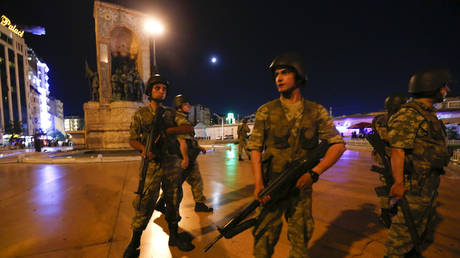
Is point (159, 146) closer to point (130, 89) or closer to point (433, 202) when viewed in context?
point (433, 202)

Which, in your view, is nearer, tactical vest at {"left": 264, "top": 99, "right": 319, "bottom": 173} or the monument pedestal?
tactical vest at {"left": 264, "top": 99, "right": 319, "bottom": 173}

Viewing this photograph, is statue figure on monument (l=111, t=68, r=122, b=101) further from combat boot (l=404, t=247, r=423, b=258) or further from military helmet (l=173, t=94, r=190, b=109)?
combat boot (l=404, t=247, r=423, b=258)

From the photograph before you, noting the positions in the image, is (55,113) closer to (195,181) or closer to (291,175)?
(195,181)

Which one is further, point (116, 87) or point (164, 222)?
point (116, 87)

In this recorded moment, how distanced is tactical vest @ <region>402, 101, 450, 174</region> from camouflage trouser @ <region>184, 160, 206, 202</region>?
304cm

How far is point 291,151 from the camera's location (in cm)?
163

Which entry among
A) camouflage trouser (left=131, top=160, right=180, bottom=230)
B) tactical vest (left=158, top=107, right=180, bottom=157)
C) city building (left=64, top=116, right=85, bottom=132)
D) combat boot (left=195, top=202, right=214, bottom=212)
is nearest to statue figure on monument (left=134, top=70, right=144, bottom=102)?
combat boot (left=195, top=202, right=214, bottom=212)

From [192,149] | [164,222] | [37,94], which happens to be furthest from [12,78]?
[164,222]

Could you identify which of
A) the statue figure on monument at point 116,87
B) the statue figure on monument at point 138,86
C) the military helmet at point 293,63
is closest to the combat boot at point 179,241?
the military helmet at point 293,63

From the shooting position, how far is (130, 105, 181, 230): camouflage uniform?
7.73 feet

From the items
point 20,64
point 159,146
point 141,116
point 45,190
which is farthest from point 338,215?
point 20,64

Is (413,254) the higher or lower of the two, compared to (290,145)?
lower

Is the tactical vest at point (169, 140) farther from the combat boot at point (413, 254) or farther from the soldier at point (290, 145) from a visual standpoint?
the combat boot at point (413, 254)

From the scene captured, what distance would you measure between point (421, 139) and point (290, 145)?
1.29m
